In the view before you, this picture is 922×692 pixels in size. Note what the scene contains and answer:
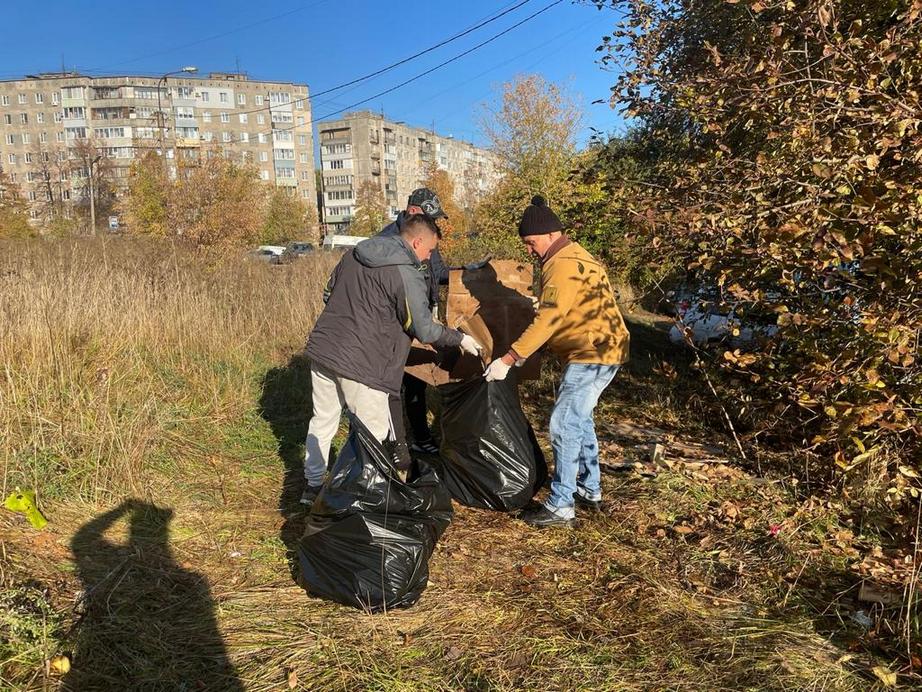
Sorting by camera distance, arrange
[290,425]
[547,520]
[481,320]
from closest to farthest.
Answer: [547,520], [481,320], [290,425]

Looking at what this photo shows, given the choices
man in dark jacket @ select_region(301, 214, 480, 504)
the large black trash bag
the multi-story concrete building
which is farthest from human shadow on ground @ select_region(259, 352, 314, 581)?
the multi-story concrete building

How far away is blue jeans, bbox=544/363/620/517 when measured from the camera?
10.6ft

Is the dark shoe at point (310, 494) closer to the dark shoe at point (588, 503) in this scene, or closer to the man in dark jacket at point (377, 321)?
the man in dark jacket at point (377, 321)

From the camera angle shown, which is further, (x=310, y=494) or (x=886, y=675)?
(x=310, y=494)

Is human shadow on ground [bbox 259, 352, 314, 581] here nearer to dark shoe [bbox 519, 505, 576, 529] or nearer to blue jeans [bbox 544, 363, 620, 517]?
dark shoe [bbox 519, 505, 576, 529]

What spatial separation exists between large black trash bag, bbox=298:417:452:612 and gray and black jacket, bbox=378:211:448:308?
131cm

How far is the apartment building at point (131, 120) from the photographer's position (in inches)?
2329

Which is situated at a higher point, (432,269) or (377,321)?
(432,269)

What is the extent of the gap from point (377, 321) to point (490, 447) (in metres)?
0.98

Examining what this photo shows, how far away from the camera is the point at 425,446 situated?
448 centimetres

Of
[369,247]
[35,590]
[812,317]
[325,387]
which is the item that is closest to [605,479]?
[812,317]

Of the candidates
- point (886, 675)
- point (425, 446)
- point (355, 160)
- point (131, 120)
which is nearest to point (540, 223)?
point (425, 446)

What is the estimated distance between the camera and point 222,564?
9.80 feet

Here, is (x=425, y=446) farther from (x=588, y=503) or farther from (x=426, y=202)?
(x=426, y=202)
